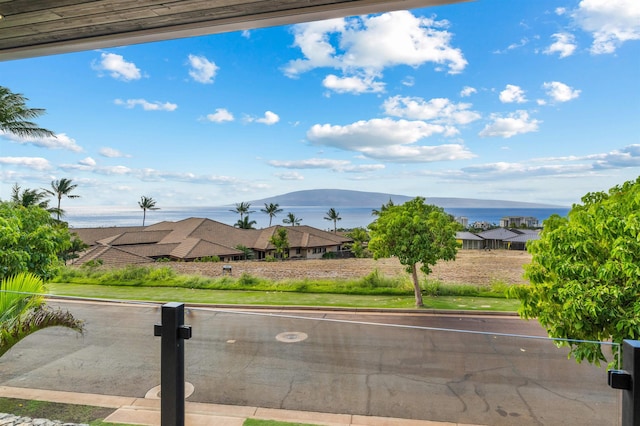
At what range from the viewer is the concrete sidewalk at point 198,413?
5.92ft

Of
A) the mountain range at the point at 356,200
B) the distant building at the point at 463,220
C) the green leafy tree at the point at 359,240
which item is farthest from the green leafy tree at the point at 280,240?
the distant building at the point at 463,220

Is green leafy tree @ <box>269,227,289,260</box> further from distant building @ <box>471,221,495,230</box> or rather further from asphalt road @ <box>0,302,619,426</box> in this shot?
asphalt road @ <box>0,302,619,426</box>

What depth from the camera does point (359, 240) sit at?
314 inches

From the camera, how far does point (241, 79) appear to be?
28.9ft

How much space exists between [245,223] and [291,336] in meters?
6.97

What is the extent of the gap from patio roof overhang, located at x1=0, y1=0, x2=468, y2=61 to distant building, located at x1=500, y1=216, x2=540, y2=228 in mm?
6025

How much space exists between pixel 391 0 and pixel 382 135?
687 cm

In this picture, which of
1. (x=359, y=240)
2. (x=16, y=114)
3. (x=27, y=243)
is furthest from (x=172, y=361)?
(x=16, y=114)

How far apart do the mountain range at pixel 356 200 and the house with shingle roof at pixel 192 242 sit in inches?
25.7

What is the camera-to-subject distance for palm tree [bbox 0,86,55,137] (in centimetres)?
717

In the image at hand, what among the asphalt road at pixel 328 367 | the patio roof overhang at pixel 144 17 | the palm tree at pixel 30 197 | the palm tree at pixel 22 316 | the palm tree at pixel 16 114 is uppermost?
the palm tree at pixel 16 114

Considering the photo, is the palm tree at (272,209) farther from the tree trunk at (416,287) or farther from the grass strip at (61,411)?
the grass strip at (61,411)

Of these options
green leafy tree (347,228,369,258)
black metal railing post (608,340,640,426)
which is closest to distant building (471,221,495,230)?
green leafy tree (347,228,369,258)

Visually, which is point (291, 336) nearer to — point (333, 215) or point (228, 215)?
point (333, 215)
